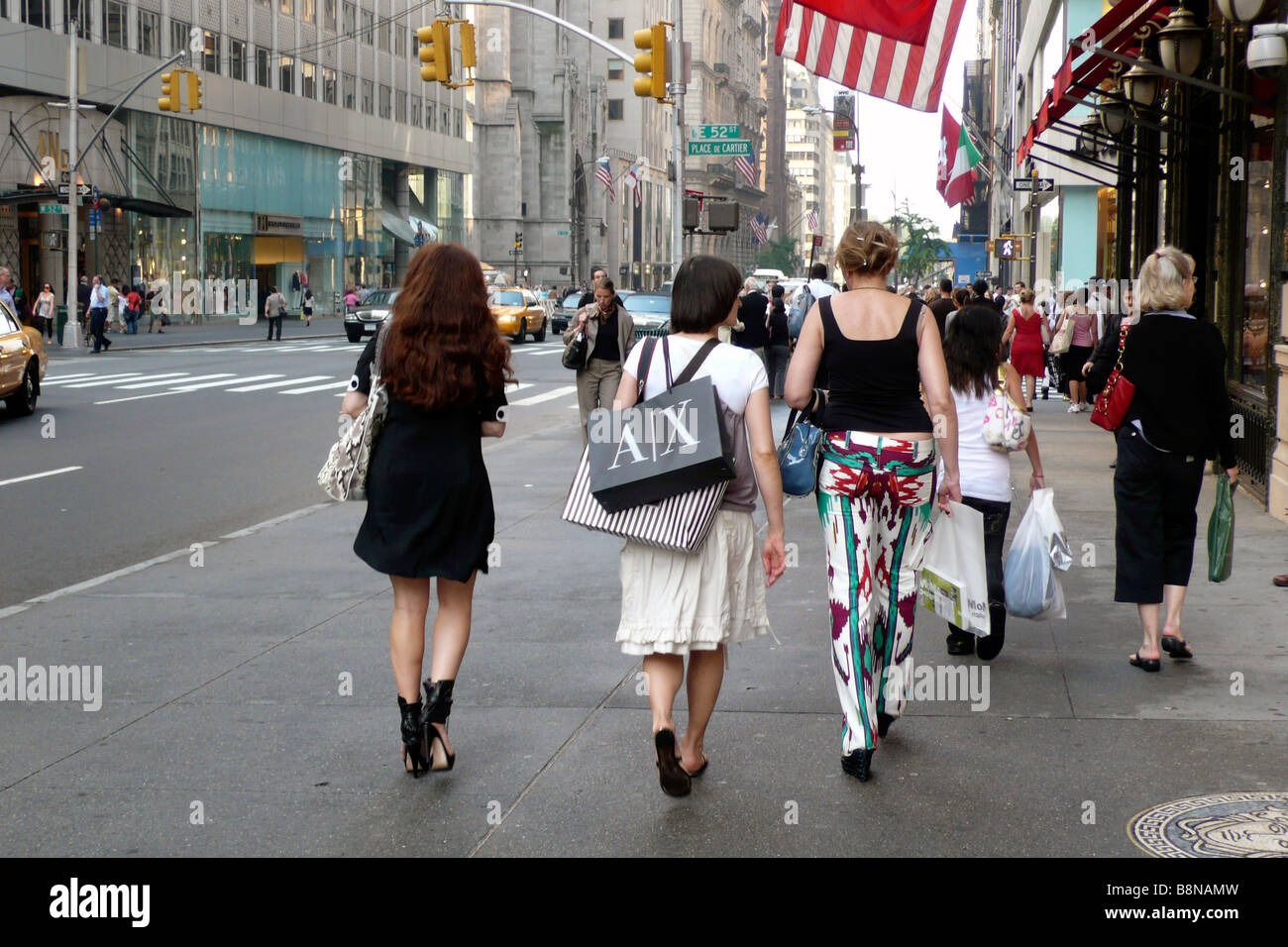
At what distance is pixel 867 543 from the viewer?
5.36 m

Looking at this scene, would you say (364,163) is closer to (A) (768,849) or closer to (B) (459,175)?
(B) (459,175)

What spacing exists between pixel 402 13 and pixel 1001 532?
6957 centimetres

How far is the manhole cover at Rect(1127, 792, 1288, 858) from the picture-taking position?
14.6ft

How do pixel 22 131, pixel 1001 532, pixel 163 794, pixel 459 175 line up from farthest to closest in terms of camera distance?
1. pixel 459 175
2. pixel 22 131
3. pixel 1001 532
4. pixel 163 794

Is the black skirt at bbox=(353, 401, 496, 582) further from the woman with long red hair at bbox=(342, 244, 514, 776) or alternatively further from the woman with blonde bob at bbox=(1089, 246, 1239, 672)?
the woman with blonde bob at bbox=(1089, 246, 1239, 672)

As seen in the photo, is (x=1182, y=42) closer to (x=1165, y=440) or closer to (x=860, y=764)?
(x=1165, y=440)

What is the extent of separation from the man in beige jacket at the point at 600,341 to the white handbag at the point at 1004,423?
8.73 metres

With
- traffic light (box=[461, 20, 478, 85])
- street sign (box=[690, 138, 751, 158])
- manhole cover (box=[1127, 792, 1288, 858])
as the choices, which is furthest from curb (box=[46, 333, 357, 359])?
manhole cover (box=[1127, 792, 1288, 858])

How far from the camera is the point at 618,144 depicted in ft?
→ 382

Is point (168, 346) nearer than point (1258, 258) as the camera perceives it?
No

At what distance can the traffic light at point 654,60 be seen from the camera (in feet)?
74.6

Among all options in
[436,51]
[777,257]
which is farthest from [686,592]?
[777,257]

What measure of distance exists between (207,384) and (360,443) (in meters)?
21.6

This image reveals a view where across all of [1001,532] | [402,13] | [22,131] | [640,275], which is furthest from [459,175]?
[1001,532]
